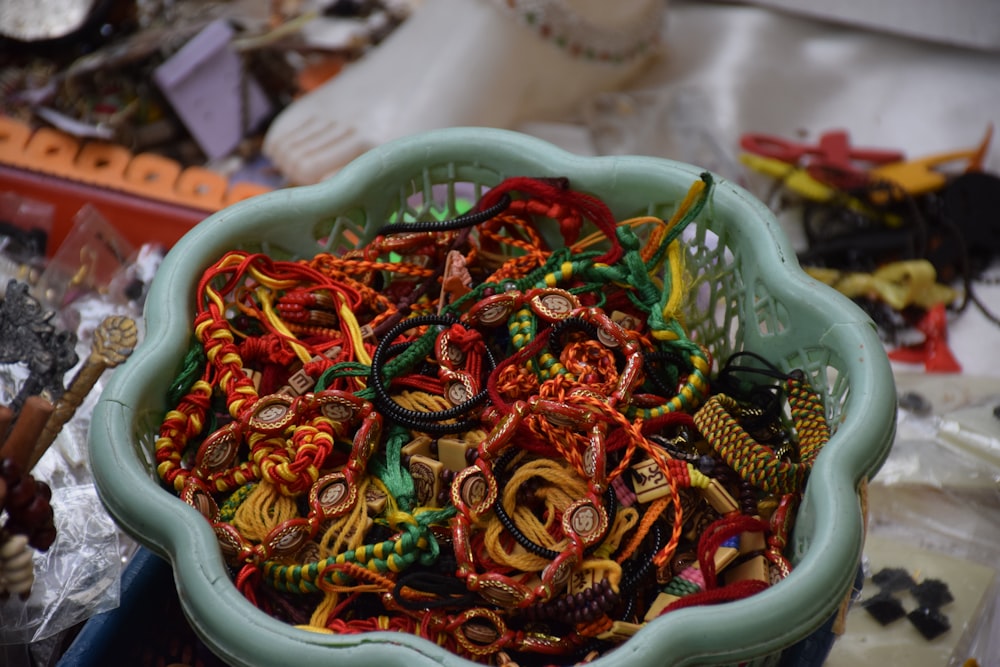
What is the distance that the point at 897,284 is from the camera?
108 centimetres

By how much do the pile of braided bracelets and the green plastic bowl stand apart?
0.03 m

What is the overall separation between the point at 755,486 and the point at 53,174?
859mm

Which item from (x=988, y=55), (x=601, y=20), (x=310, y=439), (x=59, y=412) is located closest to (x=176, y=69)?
(x=601, y=20)

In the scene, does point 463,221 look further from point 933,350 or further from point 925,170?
point 925,170

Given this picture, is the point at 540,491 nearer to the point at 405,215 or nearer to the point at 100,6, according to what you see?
the point at 405,215

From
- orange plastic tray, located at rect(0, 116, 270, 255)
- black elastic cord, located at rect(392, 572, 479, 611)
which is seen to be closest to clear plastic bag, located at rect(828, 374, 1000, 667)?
black elastic cord, located at rect(392, 572, 479, 611)

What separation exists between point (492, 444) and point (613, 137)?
0.76 meters

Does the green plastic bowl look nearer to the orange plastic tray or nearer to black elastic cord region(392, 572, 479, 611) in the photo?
black elastic cord region(392, 572, 479, 611)

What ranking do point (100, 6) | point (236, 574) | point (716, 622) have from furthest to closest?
point (100, 6) < point (236, 574) < point (716, 622)

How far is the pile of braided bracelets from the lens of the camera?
59 cm

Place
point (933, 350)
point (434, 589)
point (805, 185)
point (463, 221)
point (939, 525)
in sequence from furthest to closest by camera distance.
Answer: point (805, 185) → point (933, 350) → point (939, 525) → point (463, 221) → point (434, 589)

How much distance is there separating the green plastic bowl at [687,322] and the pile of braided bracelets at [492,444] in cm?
3

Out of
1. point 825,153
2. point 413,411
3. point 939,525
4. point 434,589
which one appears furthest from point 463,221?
point 825,153

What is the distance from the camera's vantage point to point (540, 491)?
0.63 m
